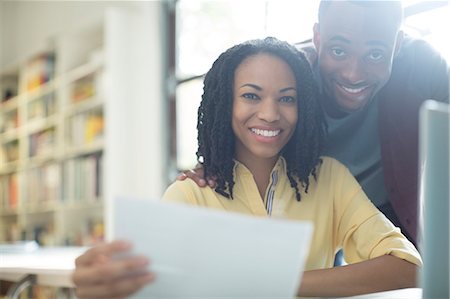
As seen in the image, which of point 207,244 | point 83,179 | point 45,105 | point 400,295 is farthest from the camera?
point 45,105

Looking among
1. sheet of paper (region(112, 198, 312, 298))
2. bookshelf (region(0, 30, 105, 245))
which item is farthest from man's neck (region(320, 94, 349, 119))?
A: bookshelf (region(0, 30, 105, 245))

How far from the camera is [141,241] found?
74 centimetres

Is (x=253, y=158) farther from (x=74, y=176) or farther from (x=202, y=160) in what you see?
(x=74, y=176)

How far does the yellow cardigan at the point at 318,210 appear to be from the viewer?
4.03ft

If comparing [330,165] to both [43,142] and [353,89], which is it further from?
[43,142]

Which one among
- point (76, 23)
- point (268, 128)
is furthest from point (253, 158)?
point (76, 23)

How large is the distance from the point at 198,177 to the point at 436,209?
0.52m

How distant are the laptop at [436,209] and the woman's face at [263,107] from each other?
1.33ft

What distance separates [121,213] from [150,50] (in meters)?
3.56

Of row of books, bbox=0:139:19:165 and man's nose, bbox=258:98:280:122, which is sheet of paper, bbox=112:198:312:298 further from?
row of books, bbox=0:139:19:165

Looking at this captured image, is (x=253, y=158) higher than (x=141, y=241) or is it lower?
higher

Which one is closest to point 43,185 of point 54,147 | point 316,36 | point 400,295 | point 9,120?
point 54,147

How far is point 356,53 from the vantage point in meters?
1.36

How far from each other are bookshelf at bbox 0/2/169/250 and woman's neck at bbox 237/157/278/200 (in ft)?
9.24
